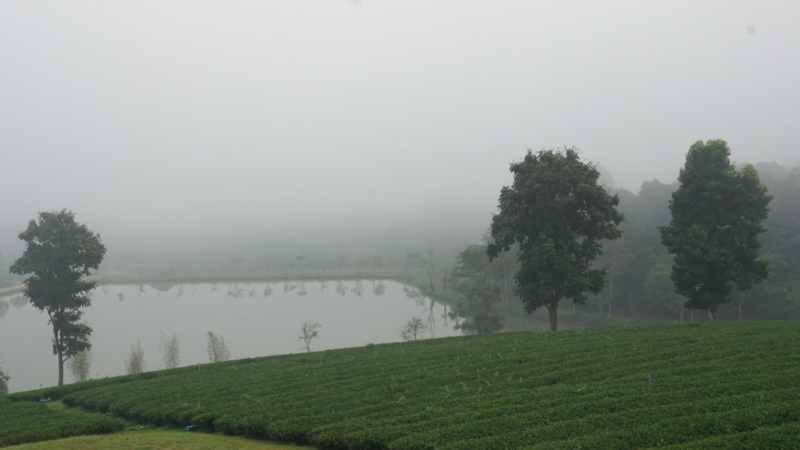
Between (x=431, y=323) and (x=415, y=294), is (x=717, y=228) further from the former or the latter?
(x=415, y=294)

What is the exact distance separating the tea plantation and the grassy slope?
0.74 m

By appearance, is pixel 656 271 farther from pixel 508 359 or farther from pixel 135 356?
pixel 135 356

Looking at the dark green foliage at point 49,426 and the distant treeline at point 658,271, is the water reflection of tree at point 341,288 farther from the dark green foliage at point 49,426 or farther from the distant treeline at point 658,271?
the dark green foliage at point 49,426

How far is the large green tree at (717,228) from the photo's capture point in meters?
28.6

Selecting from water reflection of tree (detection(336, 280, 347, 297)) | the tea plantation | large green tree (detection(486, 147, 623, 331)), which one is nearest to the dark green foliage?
the tea plantation

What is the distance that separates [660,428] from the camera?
33.9 feet

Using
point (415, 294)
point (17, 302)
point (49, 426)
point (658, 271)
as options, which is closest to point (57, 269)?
point (49, 426)

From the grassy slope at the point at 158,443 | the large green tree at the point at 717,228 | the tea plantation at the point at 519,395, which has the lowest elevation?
the grassy slope at the point at 158,443

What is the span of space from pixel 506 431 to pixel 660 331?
51.5 feet

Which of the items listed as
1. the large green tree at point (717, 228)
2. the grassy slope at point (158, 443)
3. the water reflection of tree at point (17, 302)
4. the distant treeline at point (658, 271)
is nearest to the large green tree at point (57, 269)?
the grassy slope at point (158, 443)

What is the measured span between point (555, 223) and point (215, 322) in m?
59.4

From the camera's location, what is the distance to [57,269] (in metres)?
35.5

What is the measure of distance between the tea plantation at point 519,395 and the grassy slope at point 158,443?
738 millimetres

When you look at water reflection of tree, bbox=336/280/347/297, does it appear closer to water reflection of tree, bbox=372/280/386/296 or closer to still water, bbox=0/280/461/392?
still water, bbox=0/280/461/392
